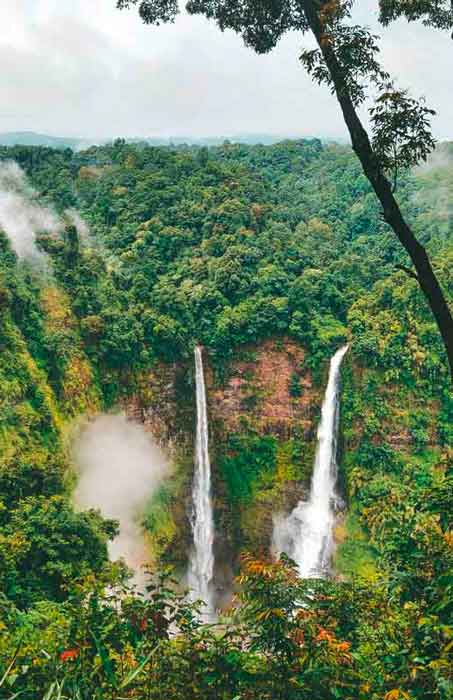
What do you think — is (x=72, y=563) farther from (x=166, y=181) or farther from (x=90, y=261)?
(x=166, y=181)

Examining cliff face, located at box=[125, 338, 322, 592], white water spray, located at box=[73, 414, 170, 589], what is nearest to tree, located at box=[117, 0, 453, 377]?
white water spray, located at box=[73, 414, 170, 589]

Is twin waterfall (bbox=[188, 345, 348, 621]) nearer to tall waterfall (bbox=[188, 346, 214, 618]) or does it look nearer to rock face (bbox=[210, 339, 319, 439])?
tall waterfall (bbox=[188, 346, 214, 618])

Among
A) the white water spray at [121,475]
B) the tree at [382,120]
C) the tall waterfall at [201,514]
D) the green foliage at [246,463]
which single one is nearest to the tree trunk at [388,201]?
the tree at [382,120]

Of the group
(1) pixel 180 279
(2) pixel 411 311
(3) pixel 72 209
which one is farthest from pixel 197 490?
(3) pixel 72 209

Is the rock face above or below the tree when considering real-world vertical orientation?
above

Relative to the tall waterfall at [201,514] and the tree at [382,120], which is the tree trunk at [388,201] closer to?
the tree at [382,120]
